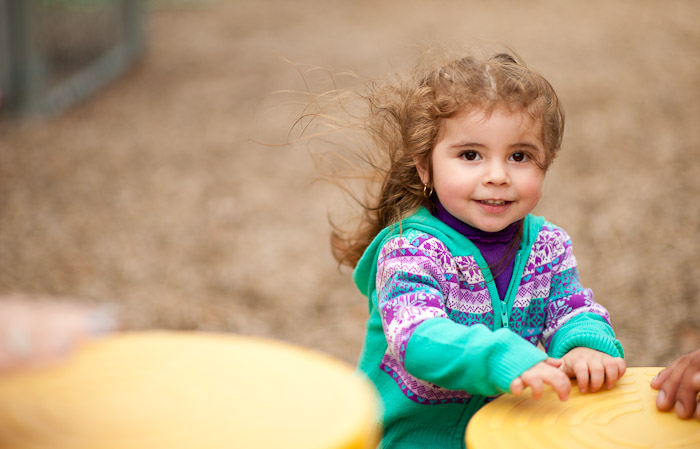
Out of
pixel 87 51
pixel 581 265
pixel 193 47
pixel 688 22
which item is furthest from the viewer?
pixel 193 47

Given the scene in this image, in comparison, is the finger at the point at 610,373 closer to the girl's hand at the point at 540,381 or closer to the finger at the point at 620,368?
the finger at the point at 620,368

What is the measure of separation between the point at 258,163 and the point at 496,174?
532 centimetres

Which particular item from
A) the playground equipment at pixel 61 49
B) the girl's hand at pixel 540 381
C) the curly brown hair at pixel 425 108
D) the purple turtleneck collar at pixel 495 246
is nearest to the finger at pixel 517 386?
the girl's hand at pixel 540 381

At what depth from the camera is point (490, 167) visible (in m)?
1.87

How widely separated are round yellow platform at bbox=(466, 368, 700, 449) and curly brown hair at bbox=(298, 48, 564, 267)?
57cm

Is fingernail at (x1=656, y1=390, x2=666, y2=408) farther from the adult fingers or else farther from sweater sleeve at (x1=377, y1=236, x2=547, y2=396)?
sweater sleeve at (x1=377, y1=236, x2=547, y2=396)

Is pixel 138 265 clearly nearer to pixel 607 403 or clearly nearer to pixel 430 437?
pixel 430 437

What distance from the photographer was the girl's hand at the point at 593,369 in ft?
5.81

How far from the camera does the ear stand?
2.03 metres

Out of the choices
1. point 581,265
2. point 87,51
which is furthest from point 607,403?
point 87,51

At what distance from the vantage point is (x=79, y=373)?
1305 millimetres

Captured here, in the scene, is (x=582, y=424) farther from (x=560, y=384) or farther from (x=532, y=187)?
(x=532, y=187)

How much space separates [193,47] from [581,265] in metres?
7.04

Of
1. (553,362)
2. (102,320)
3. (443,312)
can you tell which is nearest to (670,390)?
(553,362)
